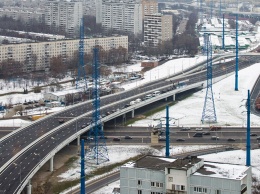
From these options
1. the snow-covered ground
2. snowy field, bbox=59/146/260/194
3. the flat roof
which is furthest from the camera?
the snow-covered ground

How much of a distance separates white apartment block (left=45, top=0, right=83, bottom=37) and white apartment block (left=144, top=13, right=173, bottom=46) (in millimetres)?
7476

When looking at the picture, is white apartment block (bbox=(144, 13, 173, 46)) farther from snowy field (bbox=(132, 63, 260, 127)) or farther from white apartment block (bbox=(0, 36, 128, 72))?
snowy field (bbox=(132, 63, 260, 127))

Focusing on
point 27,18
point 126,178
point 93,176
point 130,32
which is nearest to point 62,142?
point 93,176

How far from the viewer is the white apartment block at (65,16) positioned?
5503cm

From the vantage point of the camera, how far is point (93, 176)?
16.8 meters

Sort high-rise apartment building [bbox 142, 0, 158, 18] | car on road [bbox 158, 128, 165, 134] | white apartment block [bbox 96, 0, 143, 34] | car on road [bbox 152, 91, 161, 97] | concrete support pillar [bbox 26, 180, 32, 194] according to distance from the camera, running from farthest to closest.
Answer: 1. high-rise apartment building [bbox 142, 0, 158, 18]
2. white apartment block [bbox 96, 0, 143, 34]
3. car on road [bbox 152, 91, 161, 97]
4. car on road [bbox 158, 128, 165, 134]
5. concrete support pillar [bbox 26, 180, 32, 194]

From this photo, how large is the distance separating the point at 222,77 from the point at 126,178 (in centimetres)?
2228

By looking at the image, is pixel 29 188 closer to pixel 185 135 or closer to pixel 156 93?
pixel 185 135

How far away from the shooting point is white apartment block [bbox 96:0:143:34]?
54.6 metres

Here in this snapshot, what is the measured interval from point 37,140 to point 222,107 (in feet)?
32.5

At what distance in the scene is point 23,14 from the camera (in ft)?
202

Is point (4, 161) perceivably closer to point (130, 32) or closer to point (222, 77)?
point (222, 77)

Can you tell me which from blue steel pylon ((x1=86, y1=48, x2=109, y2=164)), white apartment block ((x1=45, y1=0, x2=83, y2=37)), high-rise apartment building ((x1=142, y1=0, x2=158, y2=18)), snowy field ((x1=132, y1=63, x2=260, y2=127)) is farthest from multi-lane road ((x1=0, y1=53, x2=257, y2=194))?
high-rise apartment building ((x1=142, y1=0, x2=158, y2=18))

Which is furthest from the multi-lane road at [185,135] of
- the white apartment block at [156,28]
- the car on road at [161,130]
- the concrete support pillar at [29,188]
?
the white apartment block at [156,28]
